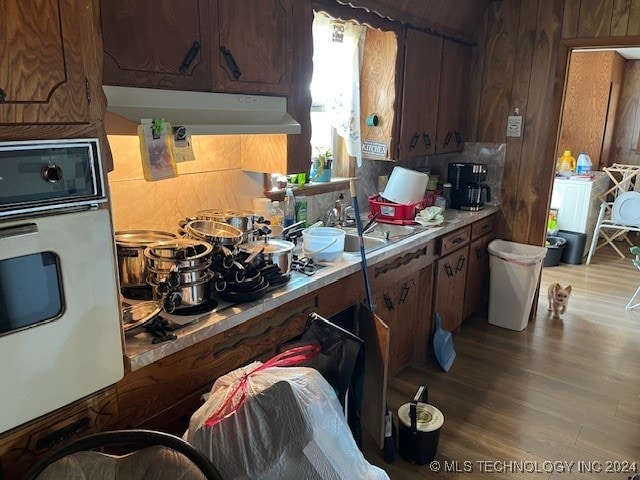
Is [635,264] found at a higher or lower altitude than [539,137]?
lower

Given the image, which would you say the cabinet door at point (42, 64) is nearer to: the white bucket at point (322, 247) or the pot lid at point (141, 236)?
the pot lid at point (141, 236)

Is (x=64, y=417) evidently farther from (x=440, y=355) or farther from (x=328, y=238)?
(x=440, y=355)

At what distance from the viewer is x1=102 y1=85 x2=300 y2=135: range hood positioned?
57.2 inches

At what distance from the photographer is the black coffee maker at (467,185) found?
11.5 feet

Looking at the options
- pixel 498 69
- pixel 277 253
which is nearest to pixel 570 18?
pixel 498 69

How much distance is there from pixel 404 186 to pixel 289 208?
83 centimetres

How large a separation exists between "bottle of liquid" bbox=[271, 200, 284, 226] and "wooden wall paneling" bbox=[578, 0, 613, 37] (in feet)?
7.60

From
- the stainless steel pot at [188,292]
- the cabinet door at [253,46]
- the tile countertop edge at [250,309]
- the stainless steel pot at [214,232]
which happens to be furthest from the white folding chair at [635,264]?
the stainless steel pot at [188,292]

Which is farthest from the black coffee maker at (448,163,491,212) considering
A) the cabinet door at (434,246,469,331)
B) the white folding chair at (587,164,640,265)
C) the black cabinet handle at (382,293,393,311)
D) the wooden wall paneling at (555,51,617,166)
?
the wooden wall paneling at (555,51,617,166)

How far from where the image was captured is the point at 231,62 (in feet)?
5.70

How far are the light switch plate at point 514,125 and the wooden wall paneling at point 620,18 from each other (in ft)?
2.39

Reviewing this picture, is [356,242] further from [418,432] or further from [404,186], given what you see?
[418,432]

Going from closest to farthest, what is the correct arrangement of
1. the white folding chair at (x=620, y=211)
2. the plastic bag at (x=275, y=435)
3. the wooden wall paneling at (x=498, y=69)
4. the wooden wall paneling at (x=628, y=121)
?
the plastic bag at (x=275, y=435)
the wooden wall paneling at (x=498, y=69)
the white folding chair at (x=620, y=211)
the wooden wall paneling at (x=628, y=121)

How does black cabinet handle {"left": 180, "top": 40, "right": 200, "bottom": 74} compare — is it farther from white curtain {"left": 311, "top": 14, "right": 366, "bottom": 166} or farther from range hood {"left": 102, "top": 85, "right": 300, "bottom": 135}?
white curtain {"left": 311, "top": 14, "right": 366, "bottom": 166}
